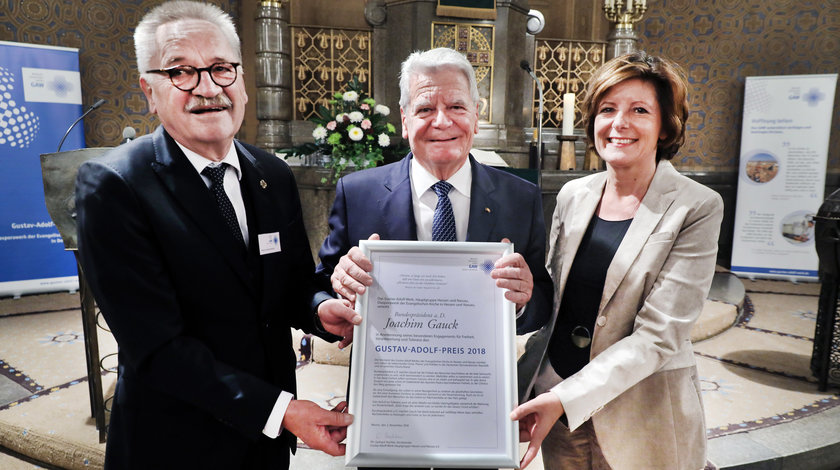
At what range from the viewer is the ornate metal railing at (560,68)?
20.1ft

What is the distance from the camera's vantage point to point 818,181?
5945mm

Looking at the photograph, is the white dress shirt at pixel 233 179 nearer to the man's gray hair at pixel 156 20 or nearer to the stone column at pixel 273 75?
the man's gray hair at pixel 156 20

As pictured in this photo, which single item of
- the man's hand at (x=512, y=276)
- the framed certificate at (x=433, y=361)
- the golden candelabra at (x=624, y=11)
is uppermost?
the golden candelabra at (x=624, y=11)

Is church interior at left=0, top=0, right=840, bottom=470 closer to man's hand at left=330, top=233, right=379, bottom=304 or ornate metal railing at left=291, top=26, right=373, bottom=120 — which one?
ornate metal railing at left=291, top=26, right=373, bottom=120

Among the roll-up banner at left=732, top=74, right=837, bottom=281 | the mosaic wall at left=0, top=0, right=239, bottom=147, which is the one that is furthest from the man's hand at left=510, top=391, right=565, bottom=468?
the roll-up banner at left=732, top=74, right=837, bottom=281

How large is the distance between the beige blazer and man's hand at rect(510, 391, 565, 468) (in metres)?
0.12

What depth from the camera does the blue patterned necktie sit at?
1.46 meters

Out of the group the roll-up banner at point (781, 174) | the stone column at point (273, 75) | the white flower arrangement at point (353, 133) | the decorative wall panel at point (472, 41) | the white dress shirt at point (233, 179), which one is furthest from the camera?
the roll-up banner at point (781, 174)

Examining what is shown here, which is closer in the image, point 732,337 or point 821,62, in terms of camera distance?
point 732,337

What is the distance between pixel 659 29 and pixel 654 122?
6.24 m

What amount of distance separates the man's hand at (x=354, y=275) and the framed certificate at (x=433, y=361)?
0.02 meters

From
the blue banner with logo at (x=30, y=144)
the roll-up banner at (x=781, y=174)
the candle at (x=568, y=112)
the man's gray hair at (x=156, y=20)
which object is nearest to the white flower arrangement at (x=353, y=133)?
the candle at (x=568, y=112)

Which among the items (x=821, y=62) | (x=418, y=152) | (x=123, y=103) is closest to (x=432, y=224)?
(x=418, y=152)

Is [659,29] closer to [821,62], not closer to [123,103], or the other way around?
[821,62]
